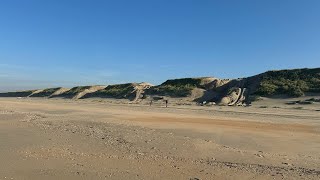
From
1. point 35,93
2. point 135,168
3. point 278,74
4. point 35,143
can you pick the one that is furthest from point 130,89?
point 135,168

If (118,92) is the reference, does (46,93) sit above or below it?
above

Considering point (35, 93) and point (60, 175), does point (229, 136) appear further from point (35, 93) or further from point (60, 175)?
point (35, 93)

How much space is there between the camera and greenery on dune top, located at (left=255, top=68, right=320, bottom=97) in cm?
4131

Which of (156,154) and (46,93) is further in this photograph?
(46,93)

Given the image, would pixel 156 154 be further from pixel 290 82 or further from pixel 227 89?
pixel 227 89

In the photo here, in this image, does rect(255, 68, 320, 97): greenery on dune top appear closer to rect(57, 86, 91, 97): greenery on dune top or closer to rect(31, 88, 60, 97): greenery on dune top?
rect(57, 86, 91, 97): greenery on dune top

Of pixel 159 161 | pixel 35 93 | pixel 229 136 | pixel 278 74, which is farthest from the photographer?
pixel 35 93

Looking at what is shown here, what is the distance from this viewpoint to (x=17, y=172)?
30.9ft

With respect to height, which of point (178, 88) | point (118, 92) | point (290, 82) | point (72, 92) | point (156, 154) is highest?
point (290, 82)

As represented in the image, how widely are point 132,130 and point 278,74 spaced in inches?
1423

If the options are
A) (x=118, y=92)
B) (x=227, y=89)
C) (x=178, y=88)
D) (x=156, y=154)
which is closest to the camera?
(x=156, y=154)

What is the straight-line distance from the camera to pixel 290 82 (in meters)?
45.6

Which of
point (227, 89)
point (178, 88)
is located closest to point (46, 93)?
point (178, 88)

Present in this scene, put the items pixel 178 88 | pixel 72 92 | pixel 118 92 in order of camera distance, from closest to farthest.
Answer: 1. pixel 178 88
2. pixel 118 92
3. pixel 72 92
